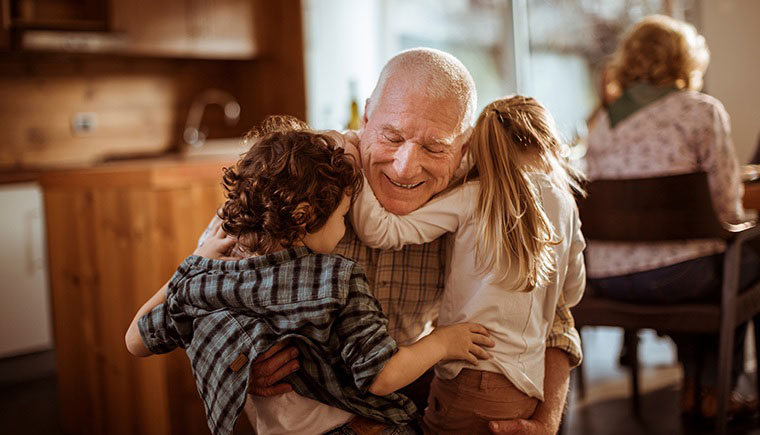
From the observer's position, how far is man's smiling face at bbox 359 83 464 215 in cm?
128

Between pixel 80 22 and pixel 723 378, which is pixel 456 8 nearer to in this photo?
pixel 80 22

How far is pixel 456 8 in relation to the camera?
17.3 ft

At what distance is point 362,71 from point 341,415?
4388 millimetres

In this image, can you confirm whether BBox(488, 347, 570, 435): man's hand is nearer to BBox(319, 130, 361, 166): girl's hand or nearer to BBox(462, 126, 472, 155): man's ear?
BBox(462, 126, 472, 155): man's ear

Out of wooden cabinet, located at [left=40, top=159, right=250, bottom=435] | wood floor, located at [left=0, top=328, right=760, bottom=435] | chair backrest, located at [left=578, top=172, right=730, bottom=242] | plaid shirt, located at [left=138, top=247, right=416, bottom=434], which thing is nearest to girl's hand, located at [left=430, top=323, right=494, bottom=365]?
plaid shirt, located at [left=138, top=247, right=416, bottom=434]

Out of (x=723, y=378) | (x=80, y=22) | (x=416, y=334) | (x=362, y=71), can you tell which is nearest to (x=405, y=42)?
(x=362, y=71)

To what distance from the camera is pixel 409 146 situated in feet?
4.20

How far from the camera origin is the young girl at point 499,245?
1278 mm

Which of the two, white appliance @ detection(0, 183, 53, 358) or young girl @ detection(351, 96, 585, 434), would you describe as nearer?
young girl @ detection(351, 96, 585, 434)

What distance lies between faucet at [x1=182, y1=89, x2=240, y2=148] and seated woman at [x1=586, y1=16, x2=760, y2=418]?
3.30m

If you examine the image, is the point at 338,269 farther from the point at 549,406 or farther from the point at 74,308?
the point at 74,308

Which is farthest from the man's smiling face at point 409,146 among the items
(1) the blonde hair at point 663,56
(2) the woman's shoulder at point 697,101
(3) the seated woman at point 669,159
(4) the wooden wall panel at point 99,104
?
(4) the wooden wall panel at point 99,104

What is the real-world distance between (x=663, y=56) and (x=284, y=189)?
1890mm

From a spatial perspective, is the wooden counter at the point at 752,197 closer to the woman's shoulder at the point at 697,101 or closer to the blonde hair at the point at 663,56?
the woman's shoulder at the point at 697,101
